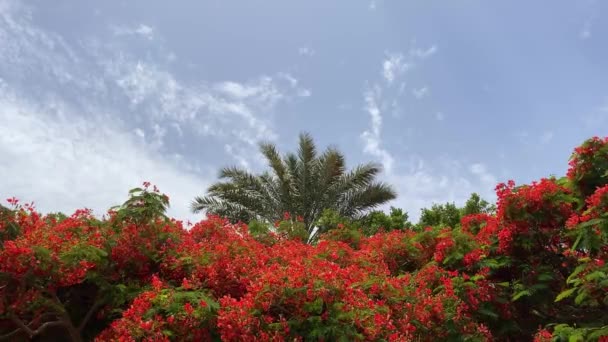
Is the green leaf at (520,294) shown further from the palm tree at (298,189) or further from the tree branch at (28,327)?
the palm tree at (298,189)

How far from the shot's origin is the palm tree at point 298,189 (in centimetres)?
1989

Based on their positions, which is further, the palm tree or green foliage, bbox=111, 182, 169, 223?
the palm tree

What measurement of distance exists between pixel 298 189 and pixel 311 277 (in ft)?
46.3

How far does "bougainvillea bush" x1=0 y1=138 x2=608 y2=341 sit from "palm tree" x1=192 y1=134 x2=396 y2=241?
1007cm

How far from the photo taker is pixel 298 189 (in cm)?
2012

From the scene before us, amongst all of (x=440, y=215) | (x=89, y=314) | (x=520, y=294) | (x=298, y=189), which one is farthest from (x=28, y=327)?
(x=440, y=215)

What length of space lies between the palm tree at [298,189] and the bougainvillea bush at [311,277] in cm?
1007

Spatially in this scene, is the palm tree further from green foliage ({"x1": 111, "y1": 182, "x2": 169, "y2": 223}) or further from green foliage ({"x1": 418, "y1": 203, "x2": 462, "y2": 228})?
green foliage ({"x1": 111, "y1": 182, "x2": 169, "y2": 223})

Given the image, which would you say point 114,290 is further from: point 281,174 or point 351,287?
point 281,174

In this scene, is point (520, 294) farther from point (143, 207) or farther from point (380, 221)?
point (380, 221)

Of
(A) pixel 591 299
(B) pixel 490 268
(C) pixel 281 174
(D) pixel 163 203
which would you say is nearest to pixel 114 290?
(D) pixel 163 203

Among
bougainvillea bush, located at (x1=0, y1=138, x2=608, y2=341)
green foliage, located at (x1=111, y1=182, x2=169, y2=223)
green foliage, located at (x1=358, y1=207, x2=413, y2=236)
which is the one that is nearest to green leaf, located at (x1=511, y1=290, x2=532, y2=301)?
bougainvillea bush, located at (x1=0, y1=138, x2=608, y2=341)

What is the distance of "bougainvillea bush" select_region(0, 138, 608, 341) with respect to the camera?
5.90 metres

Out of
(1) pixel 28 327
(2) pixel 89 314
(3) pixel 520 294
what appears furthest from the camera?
(3) pixel 520 294
